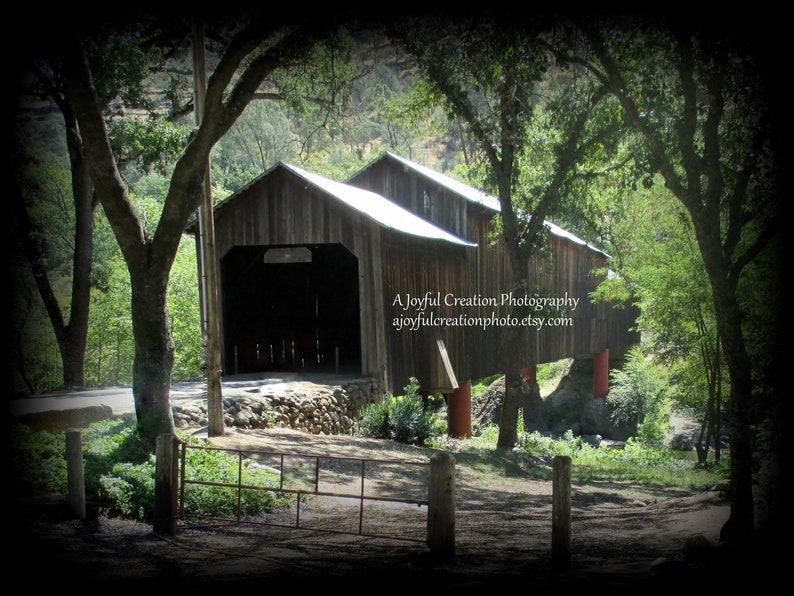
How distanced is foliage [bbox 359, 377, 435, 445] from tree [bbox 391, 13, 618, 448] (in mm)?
2305

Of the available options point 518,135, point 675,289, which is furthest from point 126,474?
point 675,289

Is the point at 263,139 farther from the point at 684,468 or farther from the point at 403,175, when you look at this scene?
the point at 684,468

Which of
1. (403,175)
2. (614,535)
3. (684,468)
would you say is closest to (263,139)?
(403,175)

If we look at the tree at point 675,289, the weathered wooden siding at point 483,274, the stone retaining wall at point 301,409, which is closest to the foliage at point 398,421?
the stone retaining wall at point 301,409

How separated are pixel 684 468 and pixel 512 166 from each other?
8.60 meters

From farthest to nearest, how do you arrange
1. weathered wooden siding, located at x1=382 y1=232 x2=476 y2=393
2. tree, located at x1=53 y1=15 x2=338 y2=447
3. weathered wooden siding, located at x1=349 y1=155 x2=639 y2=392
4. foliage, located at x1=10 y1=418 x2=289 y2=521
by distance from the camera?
weathered wooden siding, located at x1=349 y1=155 x2=639 y2=392 < weathered wooden siding, located at x1=382 y1=232 x2=476 y2=393 < tree, located at x1=53 y1=15 x2=338 y2=447 < foliage, located at x1=10 y1=418 x2=289 y2=521

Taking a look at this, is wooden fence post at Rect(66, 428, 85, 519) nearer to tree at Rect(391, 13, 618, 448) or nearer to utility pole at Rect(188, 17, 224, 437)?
utility pole at Rect(188, 17, 224, 437)

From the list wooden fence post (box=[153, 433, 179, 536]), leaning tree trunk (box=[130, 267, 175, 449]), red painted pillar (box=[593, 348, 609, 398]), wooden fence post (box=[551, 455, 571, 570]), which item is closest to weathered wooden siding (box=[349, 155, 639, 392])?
red painted pillar (box=[593, 348, 609, 398])

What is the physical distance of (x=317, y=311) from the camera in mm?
20516

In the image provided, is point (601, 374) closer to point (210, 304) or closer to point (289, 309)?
point (289, 309)

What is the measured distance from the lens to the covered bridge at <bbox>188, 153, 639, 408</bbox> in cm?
1539

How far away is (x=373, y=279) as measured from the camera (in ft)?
49.9

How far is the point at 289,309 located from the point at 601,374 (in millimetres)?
16614

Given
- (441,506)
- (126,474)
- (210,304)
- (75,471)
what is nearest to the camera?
(441,506)
